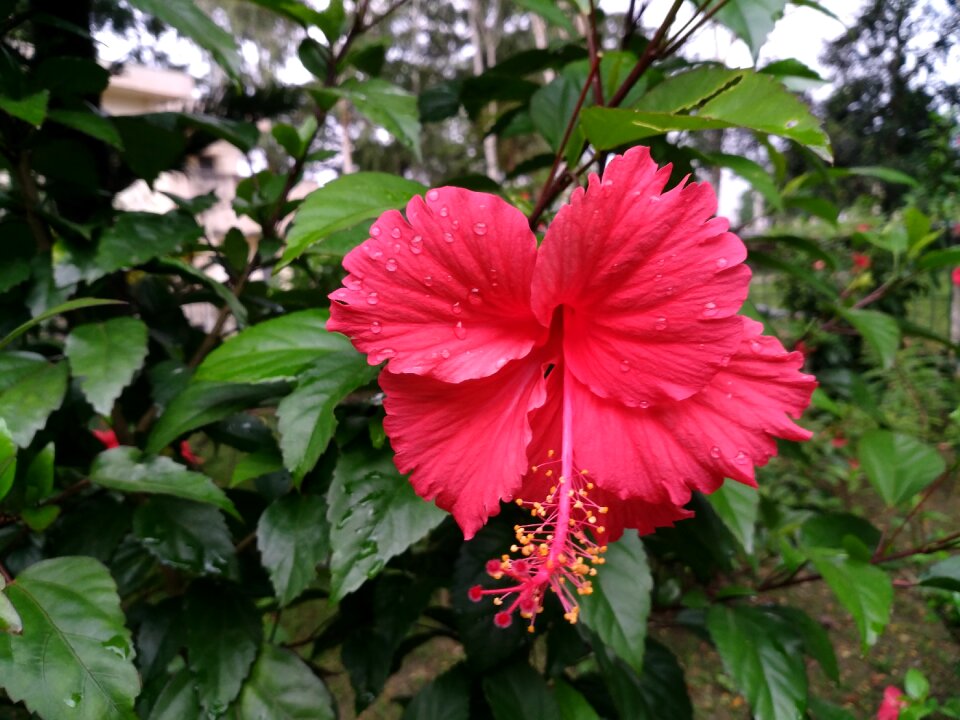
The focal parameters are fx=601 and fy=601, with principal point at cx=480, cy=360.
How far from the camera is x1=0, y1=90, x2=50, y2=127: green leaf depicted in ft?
2.30

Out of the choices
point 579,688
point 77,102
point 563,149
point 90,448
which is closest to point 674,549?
point 579,688

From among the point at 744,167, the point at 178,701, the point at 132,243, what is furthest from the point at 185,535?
the point at 744,167

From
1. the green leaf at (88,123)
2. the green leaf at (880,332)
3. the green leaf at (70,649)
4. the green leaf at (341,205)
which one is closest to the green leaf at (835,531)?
the green leaf at (880,332)

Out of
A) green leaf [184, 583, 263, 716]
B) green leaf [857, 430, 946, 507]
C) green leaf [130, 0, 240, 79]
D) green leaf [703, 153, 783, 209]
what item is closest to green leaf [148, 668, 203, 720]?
green leaf [184, 583, 263, 716]

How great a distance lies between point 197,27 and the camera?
817mm

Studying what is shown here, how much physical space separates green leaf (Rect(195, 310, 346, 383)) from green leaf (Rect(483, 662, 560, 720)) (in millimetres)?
602

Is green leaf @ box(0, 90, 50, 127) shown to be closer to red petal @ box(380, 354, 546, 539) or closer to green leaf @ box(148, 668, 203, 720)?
red petal @ box(380, 354, 546, 539)

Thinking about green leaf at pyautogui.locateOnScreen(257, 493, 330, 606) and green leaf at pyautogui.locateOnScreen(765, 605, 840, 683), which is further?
green leaf at pyautogui.locateOnScreen(765, 605, 840, 683)

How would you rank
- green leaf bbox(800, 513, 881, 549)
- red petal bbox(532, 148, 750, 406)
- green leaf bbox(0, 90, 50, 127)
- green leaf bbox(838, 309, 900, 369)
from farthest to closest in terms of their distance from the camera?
green leaf bbox(800, 513, 881, 549), green leaf bbox(838, 309, 900, 369), green leaf bbox(0, 90, 50, 127), red petal bbox(532, 148, 750, 406)

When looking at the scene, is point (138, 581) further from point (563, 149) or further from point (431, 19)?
point (431, 19)

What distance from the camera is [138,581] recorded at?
96 centimetres

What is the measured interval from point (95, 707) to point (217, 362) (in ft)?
1.17

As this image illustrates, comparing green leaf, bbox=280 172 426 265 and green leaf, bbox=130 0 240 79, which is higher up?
green leaf, bbox=130 0 240 79

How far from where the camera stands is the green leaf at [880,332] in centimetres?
105
